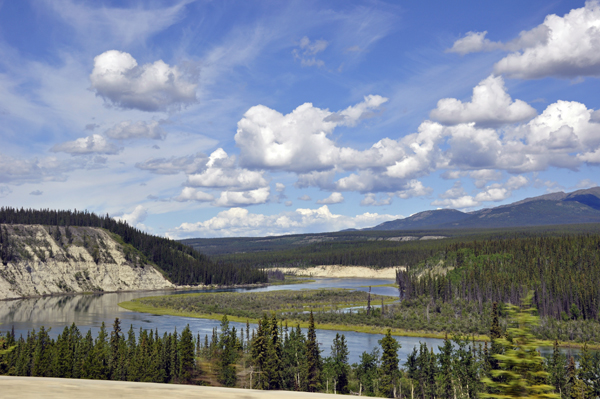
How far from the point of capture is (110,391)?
781cm

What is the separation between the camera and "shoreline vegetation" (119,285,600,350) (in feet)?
328

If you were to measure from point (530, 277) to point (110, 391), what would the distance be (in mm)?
145981

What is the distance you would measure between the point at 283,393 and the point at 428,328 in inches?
4056

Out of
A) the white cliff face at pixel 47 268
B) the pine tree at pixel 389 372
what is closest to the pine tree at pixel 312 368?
the pine tree at pixel 389 372

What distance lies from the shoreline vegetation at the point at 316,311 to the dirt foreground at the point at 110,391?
8255 cm

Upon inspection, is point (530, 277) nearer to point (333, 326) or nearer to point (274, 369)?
point (333, 326)

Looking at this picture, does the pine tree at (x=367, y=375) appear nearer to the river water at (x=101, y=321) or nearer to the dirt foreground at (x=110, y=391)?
the river water at (x=101, y=321)

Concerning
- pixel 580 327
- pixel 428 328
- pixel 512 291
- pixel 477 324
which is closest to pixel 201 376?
pixel 428 328

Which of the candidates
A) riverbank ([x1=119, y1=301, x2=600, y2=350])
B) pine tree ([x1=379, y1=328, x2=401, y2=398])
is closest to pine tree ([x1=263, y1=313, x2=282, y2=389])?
pine tree ([x1=379, y1=328, x2=401, y2=398])

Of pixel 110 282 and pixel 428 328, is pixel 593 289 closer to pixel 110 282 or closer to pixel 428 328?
pixel 428 328

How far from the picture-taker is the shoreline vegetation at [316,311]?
100062 millimetres

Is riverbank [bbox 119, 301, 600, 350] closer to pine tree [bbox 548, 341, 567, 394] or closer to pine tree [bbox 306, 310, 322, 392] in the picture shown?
pine tree [bbox 548, 341, 567, 394]

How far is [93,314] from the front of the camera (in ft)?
388

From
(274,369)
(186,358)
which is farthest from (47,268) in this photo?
(274,369)
